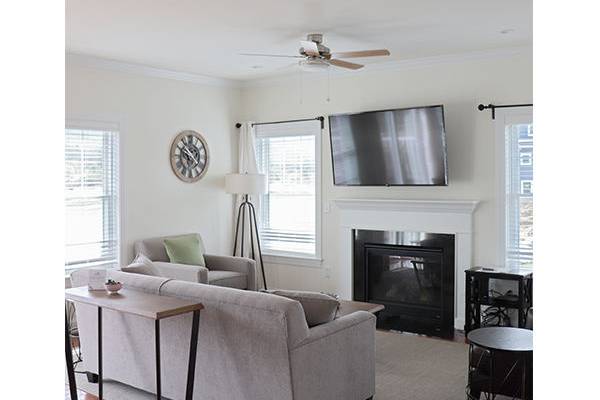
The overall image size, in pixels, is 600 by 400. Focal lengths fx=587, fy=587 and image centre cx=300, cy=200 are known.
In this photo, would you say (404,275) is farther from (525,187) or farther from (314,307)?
(314,307)

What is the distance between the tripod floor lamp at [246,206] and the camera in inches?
271

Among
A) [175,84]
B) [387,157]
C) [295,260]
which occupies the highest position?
[175,84]

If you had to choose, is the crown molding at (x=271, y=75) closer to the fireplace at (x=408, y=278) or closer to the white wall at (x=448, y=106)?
the white wall at (x=448, y=106)

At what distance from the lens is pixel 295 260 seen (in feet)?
23.2

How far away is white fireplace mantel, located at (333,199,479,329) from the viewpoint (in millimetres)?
5754

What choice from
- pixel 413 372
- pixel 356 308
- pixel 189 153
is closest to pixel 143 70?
pixel 189 153

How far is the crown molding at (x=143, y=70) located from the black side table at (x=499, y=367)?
4285 mm

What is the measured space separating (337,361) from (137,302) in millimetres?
1204

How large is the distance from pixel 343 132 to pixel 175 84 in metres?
2.01

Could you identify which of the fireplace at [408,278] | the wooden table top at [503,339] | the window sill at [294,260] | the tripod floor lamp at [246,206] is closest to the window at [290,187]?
the window sill at [294,260]

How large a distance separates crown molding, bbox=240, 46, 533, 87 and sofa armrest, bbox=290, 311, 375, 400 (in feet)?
10.3
